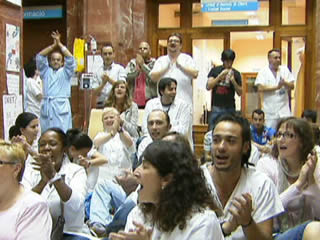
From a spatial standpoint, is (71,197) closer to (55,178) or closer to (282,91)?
(55,178)

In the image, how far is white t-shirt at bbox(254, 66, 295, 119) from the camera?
25.8 feet

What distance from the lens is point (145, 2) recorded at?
34.0ft

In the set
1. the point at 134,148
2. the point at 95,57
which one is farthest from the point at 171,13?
the point at 134,148

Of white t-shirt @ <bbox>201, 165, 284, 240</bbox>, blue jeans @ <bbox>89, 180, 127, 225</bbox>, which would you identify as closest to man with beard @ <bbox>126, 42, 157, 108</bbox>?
blue jeans @ <bbox>89, 180, 127, 225</bbox>

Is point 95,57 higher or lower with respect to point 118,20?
lower

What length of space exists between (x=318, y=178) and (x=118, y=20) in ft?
22.0

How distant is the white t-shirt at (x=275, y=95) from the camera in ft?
25.8

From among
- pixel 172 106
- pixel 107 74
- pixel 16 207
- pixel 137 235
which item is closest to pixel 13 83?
pixel 172 106

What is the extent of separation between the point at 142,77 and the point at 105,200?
11.2 feet

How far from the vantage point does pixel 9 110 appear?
5.47m

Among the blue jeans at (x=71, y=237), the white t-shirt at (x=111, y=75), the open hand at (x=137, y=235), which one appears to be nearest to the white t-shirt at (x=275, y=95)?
the white t-shirt at (x=111, y=75)

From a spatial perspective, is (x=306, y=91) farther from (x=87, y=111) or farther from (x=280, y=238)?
(x=280, y=238)

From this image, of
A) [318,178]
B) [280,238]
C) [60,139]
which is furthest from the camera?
[60,139]

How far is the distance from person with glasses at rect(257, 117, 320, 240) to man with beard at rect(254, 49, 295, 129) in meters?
4.45
